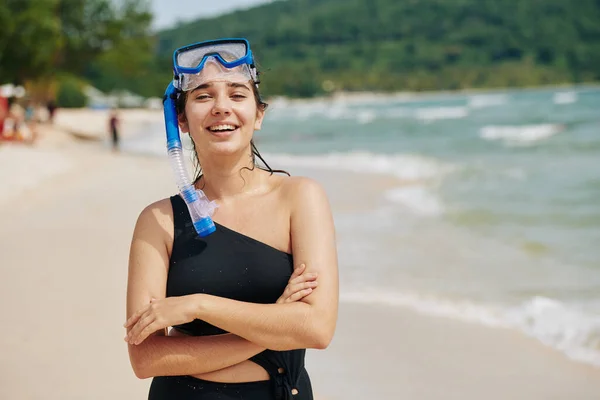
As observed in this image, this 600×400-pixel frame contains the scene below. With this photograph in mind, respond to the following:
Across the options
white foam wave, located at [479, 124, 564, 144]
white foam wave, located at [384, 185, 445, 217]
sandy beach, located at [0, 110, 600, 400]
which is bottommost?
sandy beach, located at [0, 110, 600, 400]

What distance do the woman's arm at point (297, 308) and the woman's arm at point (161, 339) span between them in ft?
0.17

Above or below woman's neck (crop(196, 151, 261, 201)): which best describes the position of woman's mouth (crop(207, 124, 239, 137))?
above

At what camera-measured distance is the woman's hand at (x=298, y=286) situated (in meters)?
2.00

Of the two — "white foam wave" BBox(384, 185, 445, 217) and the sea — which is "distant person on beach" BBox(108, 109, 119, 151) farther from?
"white foam wave" BBox(384, 185, 445, 217)

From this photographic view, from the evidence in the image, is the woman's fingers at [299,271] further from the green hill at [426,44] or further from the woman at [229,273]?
the green hill at [426,44]

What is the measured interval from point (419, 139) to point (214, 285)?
30255 millimetres

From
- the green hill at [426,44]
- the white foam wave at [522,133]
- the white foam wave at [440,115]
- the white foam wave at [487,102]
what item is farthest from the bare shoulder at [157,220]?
the green hill at [426,44]

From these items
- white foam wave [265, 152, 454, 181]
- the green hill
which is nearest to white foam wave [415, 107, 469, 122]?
white foam wave [265, 152, 454, 181]

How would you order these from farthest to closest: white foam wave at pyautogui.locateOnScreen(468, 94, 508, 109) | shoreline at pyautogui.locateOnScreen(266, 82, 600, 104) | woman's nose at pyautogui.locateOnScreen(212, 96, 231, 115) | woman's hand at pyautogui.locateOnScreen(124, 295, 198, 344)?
1. shoreline at pyautogui.locateOnScreen(266, 82, 600, 104)
2. white foam wave at pyautogui.locateOnScreen(468, 94, 508, 109)
3. woman's nose at pyautogui.locateOnScreen(212, 96, 231, 115)
4. woman's hand at pyautogui.locateOnScreen(124, 295, 198, 344)

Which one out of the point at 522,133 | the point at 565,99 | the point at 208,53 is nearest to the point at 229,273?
the point at 208,53

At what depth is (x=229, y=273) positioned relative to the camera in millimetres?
2020

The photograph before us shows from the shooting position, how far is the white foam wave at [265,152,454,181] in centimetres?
1800

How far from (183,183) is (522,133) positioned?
3151cm

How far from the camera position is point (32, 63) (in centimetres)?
3189
